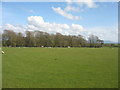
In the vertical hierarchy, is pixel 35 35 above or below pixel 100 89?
above

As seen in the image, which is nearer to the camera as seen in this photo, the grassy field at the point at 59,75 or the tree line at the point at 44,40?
the grassy field at the point at 59,75

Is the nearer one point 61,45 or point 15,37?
point 15,37

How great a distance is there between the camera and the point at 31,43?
8062cm

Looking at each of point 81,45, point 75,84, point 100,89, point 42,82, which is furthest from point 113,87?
point 81,45

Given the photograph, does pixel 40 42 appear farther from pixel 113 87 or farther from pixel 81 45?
pixel 113 87

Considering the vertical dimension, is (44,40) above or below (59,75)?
above

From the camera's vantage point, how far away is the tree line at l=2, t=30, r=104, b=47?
2988 inches

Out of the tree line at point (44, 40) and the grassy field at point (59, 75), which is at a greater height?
the tree line at point (44, 40)

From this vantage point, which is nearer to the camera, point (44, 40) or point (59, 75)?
point (59, 75)

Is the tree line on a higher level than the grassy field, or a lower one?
higher

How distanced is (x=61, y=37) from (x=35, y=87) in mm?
81371

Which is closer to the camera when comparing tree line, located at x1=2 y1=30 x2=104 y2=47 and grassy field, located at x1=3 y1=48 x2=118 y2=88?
grassy field, located at x1=3 y1=48 x2=118 y2=88

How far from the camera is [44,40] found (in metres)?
84.9

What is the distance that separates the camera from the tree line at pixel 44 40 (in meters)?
75.9
